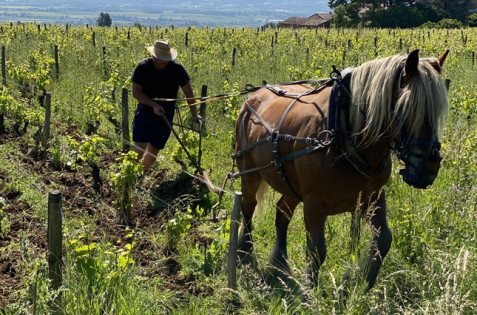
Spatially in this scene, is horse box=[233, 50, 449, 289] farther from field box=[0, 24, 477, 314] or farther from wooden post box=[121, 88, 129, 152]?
wooden post box=[121, 88, 129, 152]

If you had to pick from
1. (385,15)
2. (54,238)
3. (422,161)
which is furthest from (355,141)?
(385,15)

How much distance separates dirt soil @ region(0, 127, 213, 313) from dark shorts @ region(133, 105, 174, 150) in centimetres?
63

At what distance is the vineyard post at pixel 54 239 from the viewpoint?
3434 mm

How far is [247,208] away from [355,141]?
1.99 metres

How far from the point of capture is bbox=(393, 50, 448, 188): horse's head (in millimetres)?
3107

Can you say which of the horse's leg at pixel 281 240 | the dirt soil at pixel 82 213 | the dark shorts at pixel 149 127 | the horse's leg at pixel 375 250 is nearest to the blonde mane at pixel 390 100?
the horse's leg at pixel 375 250

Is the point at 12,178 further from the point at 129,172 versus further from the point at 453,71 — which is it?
the point at 453,71

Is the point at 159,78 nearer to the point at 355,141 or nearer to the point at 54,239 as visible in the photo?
the point at 54,239

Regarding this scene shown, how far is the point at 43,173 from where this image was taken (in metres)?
7.16

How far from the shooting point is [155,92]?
6.60 meters

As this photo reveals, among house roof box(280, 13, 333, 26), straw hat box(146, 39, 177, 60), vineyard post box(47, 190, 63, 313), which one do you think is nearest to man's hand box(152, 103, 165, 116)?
straw hat box(146, 39, 177, 60)

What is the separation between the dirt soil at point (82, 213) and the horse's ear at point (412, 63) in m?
2.41

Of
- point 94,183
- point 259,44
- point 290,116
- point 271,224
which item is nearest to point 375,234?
point 290,116

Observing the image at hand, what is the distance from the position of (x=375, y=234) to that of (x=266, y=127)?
1.33 m
